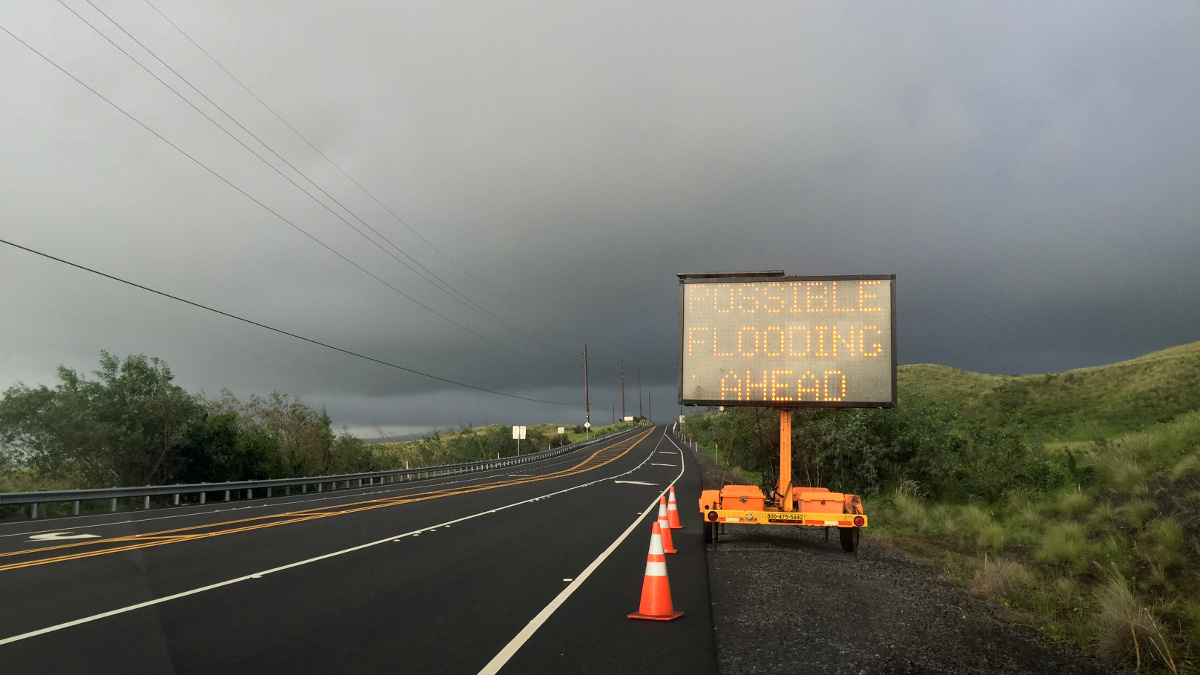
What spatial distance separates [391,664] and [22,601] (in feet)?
17.5

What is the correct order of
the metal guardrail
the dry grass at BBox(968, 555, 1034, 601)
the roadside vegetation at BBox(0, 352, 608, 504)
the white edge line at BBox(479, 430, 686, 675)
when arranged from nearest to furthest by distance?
the white edge line at BBox(479, 430, 686, 675) → the dry grass at BBox(968, 555, 1034, 601) → the metal guardrail → the roadside vegetation at BBox(0, 352, 608, 504)

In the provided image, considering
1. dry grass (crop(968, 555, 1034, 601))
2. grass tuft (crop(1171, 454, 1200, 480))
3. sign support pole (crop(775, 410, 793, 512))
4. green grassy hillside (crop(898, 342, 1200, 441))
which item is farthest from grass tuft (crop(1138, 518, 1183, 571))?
green grassy hillside (crop(898, 342, 1200, 441))

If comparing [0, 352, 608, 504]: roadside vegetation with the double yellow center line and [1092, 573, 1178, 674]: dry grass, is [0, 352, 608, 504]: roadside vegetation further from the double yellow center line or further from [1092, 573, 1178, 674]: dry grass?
[1092, 573, 1178, 674]: dry grass

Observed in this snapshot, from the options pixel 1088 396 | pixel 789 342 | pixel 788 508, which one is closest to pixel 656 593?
pixel 788 508

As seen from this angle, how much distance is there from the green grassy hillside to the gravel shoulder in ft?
59.9

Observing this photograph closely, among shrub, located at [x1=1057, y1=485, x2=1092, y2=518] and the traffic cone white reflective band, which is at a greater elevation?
the traffic cone white reflective band

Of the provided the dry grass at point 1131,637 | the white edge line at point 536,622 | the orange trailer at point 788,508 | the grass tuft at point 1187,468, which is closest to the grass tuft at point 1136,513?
the grass tuft at point 1187,468

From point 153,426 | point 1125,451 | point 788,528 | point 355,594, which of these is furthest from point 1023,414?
point 355,594

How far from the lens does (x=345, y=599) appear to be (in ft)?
30.3

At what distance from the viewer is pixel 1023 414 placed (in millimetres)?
57250

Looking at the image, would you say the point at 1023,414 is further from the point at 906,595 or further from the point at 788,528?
the point at 906,595

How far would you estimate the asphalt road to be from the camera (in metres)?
6.64

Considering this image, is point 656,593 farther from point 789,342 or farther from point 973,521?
point 973,521

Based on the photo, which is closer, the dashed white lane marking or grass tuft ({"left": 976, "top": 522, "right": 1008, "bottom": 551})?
the dashed white lane marking
